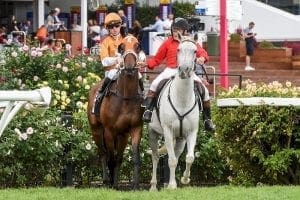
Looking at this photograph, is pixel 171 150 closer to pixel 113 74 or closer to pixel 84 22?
pixel 113 74

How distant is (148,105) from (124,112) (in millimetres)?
584

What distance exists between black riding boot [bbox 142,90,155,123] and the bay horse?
11.7 inches

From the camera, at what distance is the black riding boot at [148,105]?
45.0ft

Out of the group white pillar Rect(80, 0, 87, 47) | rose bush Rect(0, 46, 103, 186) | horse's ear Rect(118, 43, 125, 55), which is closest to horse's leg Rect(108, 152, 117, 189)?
rose bush Rect(0, 46, 103, 186)

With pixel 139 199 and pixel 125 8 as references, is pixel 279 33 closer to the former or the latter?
pixel 125 8

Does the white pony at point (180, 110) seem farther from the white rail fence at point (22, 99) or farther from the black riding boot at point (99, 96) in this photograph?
the white rail fence at point (22, 99)

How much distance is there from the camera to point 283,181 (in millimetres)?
14312

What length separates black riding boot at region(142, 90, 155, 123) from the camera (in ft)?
45.0

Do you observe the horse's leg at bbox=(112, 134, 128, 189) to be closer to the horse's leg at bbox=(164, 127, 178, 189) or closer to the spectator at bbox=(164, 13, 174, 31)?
the horse's leg at bbox=(164, 127, 178, 189)

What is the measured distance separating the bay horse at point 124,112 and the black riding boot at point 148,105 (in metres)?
0.30

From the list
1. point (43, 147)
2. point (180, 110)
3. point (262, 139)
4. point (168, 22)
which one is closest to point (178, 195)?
point (180, 110)

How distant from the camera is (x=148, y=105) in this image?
45.5 feet

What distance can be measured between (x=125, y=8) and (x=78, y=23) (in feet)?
11.3

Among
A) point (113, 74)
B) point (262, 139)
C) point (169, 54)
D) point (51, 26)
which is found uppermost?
point (51, 26)
